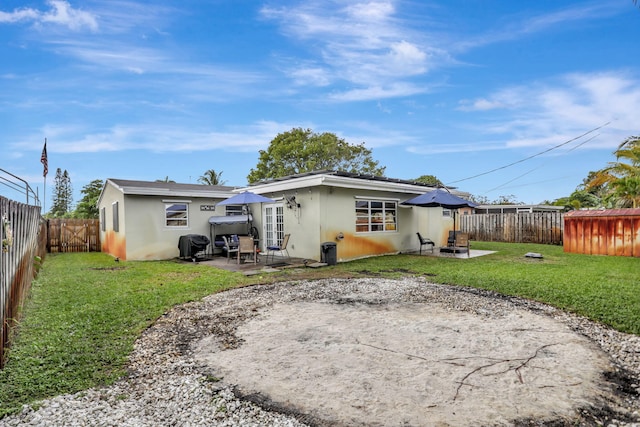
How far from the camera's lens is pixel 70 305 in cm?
593

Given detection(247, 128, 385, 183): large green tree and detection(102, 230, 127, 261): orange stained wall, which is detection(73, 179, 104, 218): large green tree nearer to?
detection(102, 230, 127, 261): orange stained wall

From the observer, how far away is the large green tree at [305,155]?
3177 centimetres

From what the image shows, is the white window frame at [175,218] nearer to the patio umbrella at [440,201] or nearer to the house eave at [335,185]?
the house eave at [335,185]

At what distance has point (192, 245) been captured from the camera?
12.7m

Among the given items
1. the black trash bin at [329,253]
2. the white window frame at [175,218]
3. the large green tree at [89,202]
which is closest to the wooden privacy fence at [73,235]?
the white window frame at [175,218]

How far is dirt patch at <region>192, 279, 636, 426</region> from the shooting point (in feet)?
8.81

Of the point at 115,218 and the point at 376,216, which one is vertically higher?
the point at 115,218

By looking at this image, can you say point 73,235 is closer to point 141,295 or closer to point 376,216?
point 141,295

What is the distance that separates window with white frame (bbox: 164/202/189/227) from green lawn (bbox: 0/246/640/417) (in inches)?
103

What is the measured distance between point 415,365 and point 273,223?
10.2 metres

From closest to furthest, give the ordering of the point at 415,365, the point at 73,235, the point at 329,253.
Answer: the point at 415,365 < the point at 329,253 < the point at 73,235

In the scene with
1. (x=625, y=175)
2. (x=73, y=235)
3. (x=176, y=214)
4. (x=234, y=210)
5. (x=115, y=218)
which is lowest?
(x=73, y=235)

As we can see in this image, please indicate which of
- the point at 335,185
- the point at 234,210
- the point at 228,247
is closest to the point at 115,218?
the point at 234,210

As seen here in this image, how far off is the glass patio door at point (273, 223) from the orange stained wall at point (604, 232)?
11.1m
